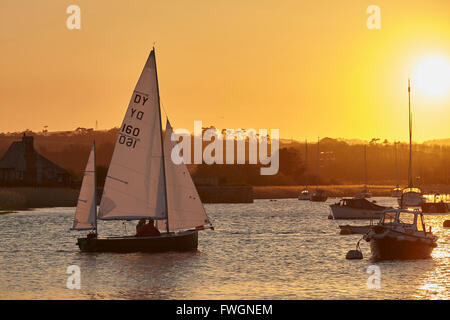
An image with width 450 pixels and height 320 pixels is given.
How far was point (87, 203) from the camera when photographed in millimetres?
56938

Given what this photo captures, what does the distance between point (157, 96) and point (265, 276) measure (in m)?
15.0

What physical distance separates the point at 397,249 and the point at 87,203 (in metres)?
21.8

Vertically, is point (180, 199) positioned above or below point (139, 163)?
below

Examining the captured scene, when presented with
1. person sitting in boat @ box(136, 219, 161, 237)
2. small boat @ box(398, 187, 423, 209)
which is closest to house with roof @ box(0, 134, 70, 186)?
small boat @ box(398, 187, 423, 209)

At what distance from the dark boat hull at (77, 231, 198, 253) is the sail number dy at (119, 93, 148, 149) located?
6.54 meters

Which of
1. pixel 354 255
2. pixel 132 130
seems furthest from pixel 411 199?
pixel 132 130

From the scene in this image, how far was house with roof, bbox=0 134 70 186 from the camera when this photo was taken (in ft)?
537

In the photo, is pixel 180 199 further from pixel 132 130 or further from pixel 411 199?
pixel 411 199

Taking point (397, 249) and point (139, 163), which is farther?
point (139, 163)

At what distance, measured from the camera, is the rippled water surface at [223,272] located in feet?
134

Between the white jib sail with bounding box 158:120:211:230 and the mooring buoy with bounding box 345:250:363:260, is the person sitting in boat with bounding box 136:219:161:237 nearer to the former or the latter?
the white jib sail with bounding box 158:120:211:230

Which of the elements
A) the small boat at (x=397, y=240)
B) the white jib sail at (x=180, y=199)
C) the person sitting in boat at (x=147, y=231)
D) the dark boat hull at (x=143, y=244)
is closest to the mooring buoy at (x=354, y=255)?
the small boat at (x=397, y=240)

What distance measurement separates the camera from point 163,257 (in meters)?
54.3
